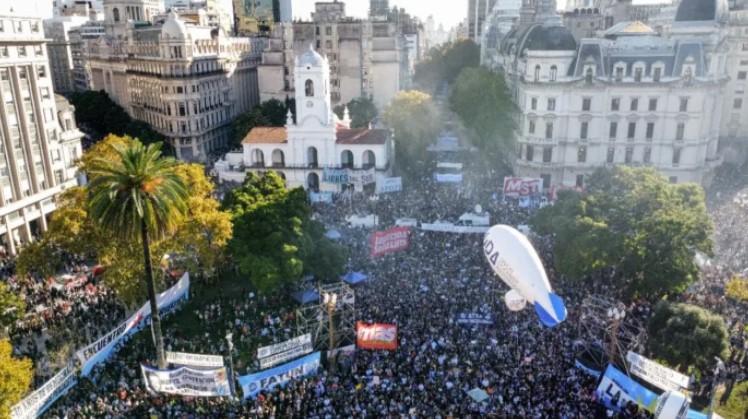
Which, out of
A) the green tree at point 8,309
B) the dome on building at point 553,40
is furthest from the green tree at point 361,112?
the green tree at point 8,309

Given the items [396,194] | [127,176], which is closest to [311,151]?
[396,194]

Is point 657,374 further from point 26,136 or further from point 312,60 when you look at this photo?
point 26,136

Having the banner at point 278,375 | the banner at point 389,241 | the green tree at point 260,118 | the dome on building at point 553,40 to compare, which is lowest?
the banner at point 278,375

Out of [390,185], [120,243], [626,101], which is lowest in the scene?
[390,185]

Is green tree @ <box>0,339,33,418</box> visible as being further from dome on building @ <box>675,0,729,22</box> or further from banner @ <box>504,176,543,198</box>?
dome on building @ <box>675,0,729,22</box>

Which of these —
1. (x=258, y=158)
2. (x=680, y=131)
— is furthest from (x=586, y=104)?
(x=258, y=158)

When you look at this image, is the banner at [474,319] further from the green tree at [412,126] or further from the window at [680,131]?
the green tree at [412,126]
